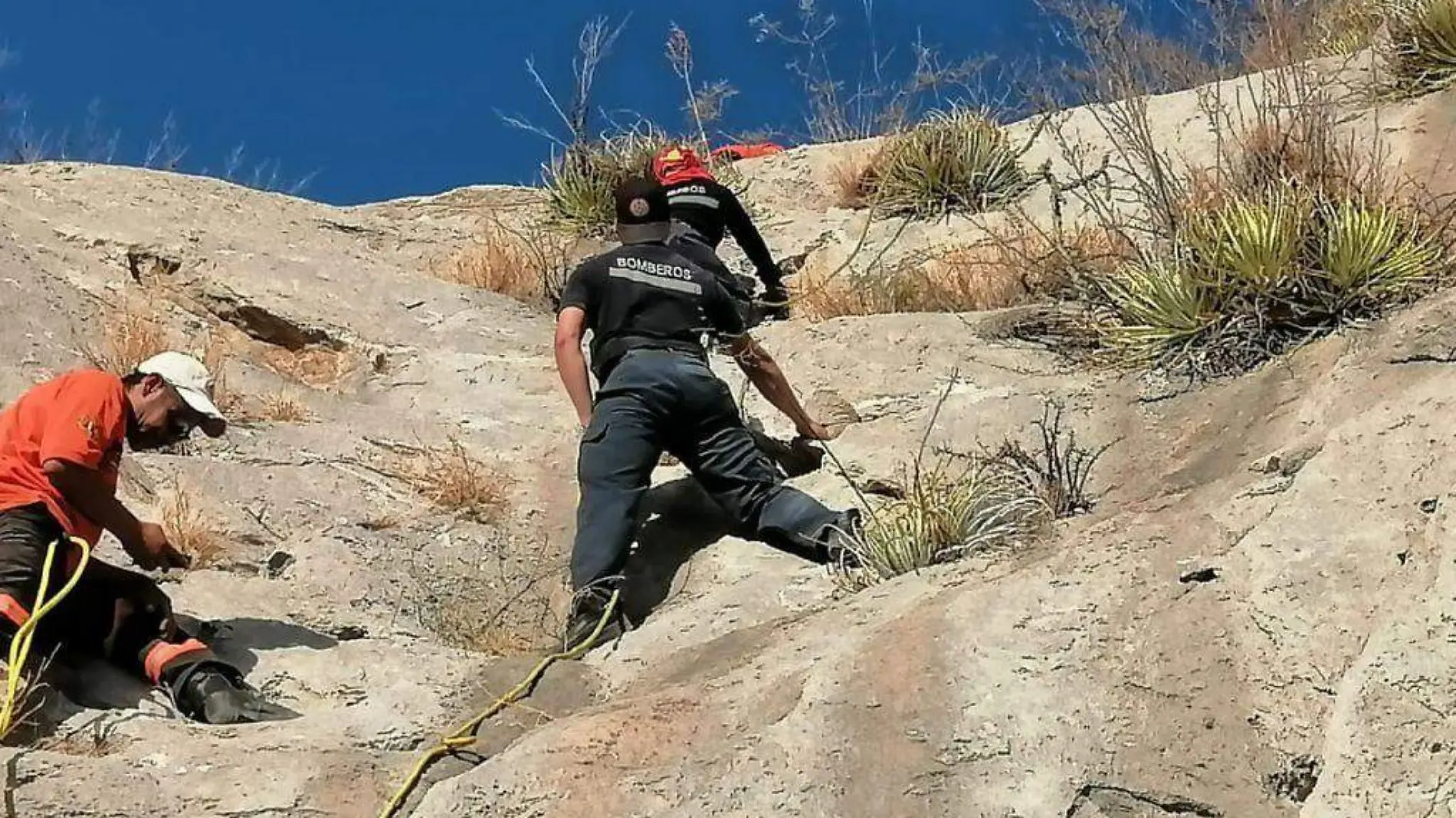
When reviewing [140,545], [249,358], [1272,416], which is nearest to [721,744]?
[140,545]

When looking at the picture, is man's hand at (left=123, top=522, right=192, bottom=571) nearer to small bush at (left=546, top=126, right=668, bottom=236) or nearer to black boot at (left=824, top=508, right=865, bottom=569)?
black boot at (left=824, top=508, right=865, bottom=569)

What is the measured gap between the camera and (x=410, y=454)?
8211 millimetres

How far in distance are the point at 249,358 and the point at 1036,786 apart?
5991 millimetres

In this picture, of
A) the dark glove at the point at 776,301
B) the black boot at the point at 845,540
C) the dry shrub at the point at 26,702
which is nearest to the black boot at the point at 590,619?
the black boot at the point at 845,540

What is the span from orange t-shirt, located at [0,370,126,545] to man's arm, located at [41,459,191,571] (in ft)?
0.08

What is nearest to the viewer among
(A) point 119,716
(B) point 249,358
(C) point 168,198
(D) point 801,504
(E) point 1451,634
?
(E) point 1451,634

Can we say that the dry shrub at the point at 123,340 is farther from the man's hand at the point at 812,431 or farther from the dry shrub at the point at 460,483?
the man's hand at the point at 812,431

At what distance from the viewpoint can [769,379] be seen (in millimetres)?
7371

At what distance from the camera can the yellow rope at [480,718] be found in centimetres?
468

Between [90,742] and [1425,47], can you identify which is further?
[1425,47]

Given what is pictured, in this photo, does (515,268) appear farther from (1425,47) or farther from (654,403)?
(1425,47)

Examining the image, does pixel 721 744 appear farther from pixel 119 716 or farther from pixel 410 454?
pixel 410 454

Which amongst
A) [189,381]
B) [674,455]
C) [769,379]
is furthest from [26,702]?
[769,379]

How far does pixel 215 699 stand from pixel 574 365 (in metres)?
2.25
